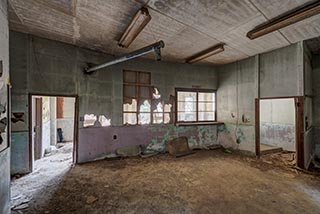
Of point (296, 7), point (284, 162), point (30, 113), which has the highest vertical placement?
point (296, 7)

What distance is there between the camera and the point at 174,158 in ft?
→ 16.6

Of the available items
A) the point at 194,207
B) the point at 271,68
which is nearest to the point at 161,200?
the point at 194,207

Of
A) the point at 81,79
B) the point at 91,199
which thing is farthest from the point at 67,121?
the point at 91,199

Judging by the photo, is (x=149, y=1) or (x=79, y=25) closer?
(x=149, y=1)

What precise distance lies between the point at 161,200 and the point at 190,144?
3.44 metres

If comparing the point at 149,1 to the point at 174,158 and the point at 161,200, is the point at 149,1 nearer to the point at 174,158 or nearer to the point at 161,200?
the point at 161,200

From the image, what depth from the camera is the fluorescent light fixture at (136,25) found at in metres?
2.80

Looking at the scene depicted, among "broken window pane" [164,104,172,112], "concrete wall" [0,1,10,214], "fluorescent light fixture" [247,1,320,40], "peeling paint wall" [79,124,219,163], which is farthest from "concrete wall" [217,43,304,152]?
"concrete wall" [0,1,10,214]

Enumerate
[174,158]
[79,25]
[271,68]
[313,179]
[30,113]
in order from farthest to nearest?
[174,158]
[271,68]
[30,113]
[313,179]
[79,25]

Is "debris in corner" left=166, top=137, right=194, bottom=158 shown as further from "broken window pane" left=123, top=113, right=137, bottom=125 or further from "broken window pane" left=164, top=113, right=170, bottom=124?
"broken window pane" left=123, top=113, right=137, bottom=125

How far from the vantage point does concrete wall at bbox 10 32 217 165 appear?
3.74 metres

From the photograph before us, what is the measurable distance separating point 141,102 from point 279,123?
5.26 m

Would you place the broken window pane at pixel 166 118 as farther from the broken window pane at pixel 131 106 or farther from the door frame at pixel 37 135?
the door frame at pixel 37 135

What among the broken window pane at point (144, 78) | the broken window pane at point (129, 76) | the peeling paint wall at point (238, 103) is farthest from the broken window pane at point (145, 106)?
the peeling paint wall at point (238, 103)
